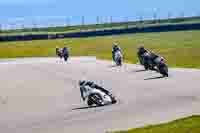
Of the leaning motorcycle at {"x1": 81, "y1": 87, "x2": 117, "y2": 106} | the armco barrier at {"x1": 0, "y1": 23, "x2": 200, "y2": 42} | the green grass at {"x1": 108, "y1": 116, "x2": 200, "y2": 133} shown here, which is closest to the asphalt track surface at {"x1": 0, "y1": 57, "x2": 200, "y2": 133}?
the leaning motorcycle at {"x1": 81, "y1": 87, "x2": 117, "y2": 106}

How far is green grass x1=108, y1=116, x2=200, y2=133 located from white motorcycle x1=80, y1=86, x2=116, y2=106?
22.3 ft

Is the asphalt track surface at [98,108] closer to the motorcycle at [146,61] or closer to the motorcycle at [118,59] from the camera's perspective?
the motorcycle at [146,61]

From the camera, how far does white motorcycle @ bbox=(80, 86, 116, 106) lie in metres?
23.6

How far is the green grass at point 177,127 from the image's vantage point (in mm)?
15088

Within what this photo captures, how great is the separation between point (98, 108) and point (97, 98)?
2.96 feet

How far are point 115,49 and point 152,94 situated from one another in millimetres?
23763

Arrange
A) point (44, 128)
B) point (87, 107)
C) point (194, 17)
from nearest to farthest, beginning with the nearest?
point (44, 128) < point (87, 107) < point (194, 17)

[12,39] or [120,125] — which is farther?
[12,39]

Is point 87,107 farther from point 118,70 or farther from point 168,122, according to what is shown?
point 118,70

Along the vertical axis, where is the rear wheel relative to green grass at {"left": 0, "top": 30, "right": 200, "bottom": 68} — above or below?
above

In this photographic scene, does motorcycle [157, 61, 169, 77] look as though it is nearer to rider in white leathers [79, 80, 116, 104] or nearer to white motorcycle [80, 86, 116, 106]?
rider in white leathers [79, 80, 116, 104]

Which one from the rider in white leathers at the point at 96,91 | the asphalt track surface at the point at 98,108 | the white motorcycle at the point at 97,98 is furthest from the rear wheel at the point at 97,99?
the asphalt track surface at the point at 98,108

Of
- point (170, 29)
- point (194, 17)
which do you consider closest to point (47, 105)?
point (170, 29)

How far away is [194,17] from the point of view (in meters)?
176
